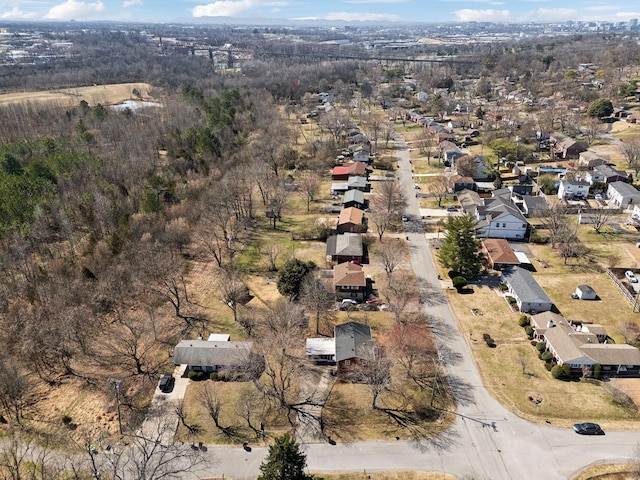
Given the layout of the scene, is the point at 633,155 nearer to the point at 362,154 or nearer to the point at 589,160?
the point at 589,160

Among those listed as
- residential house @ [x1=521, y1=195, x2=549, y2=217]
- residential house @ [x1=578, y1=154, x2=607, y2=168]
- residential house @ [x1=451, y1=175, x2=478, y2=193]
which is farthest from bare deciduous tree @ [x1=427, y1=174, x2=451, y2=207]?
residential house @ [x1=578, y1=154, x2=607, y2=168]

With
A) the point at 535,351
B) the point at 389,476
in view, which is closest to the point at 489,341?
the point at 535,351

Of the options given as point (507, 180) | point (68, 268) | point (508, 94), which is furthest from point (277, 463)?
point (508, 94)

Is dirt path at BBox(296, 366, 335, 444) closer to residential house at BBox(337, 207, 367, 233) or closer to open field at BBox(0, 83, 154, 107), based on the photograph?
residential house at BBox(337, 207, 367, 233)

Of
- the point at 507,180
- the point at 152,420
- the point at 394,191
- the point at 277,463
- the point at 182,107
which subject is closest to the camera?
the point at 277,463

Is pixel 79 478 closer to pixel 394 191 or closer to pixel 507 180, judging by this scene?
pixel 394 191

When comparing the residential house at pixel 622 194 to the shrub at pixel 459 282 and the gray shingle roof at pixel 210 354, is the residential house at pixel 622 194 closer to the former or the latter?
the shrub at pixel 459 282

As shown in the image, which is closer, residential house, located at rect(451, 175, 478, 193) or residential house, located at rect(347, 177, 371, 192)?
residential house, located at rect(451, 175, 478, 193)
